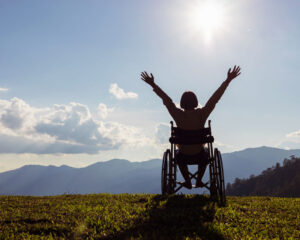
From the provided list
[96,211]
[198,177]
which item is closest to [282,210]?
[198,177]

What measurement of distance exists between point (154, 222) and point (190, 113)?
3.35 metres

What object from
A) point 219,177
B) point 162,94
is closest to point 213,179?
point 219,177

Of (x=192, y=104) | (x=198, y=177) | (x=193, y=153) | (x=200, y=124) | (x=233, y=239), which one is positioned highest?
(x=192, y=104)

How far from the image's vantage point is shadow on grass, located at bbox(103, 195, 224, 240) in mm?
4392

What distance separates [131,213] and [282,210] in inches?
157

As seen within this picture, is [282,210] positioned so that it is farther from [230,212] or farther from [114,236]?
[114,236]

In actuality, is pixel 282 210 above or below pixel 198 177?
below

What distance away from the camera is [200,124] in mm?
7605

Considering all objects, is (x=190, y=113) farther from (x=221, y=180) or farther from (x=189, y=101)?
(x=221, y=180)

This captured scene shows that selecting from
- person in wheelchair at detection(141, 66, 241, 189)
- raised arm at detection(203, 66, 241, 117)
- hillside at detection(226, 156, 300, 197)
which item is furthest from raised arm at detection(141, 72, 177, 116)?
hillside at detection(226, 156, 300, 197)

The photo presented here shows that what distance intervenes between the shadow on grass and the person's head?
2.50 metres

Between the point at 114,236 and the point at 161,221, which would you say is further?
the point at 161,221

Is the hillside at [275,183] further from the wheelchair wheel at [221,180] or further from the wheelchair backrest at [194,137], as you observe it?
the wheelchair backrest at [194,137]

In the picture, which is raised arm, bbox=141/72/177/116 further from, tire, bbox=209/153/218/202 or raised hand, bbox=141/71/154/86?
tire, bbox=209/153/218/202
